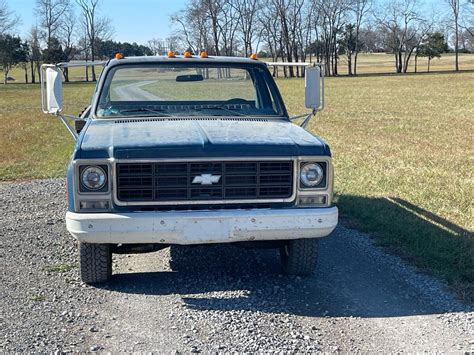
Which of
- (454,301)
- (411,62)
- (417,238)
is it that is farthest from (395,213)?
(411,62)

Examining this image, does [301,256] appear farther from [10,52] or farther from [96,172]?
[10,52]

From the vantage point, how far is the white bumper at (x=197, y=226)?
15.5 ft

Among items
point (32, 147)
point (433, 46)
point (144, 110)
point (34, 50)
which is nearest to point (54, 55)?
point (34, 50)

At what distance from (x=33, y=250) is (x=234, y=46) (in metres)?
91.0

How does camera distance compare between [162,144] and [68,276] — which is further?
[68,276]

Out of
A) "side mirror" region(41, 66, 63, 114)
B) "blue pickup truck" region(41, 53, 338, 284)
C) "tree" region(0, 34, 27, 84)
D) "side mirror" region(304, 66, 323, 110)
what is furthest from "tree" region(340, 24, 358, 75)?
"blue pickup truck" region(41, 53, 338, 284)

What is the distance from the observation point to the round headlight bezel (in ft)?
15.6

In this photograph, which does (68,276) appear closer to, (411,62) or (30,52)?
(30,52)

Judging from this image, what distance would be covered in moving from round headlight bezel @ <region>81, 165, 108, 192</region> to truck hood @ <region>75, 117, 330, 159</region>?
0.30 feet

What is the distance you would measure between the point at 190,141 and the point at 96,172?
2.39ft

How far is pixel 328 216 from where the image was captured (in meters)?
4.96

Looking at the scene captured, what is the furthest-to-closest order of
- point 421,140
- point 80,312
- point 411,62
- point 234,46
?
1. point 411,62
2. point 234,46
3. point 421,140
4. point 80,312

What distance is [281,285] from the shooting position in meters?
5.37

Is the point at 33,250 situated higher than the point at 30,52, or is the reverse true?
the point at 30,52
